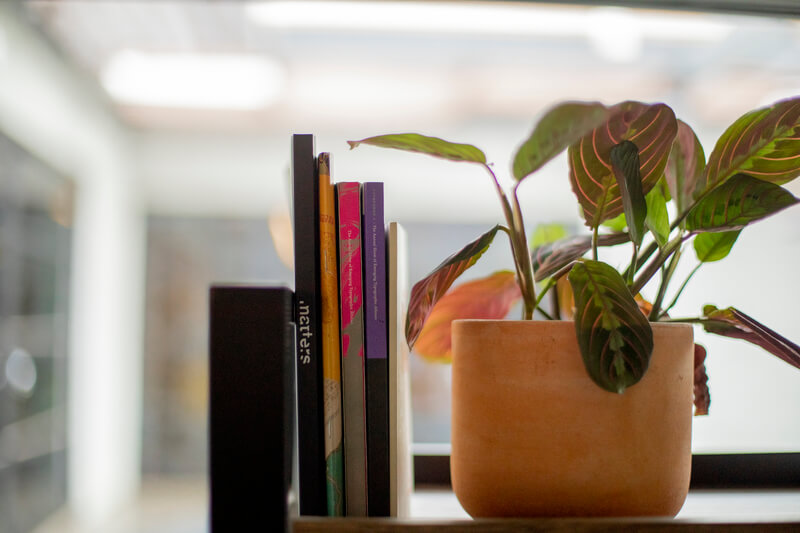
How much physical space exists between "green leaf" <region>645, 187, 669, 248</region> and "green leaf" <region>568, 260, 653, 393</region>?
0.09 meters

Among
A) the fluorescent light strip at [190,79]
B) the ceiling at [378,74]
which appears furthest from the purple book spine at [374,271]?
the fluorescent light strip at [190,79]

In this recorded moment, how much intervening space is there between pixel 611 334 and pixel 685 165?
0.78ft

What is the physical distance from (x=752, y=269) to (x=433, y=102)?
4052 mm

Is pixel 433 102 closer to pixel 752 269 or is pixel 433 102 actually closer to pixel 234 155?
pixel 234 155

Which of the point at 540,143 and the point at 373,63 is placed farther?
the point at 373,63

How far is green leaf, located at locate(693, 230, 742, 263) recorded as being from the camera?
Answer: 0.59 m

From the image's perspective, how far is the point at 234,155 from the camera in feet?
18.6

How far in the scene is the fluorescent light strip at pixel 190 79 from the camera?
392 cm

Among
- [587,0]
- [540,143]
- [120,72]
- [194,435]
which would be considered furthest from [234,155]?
[540,143]

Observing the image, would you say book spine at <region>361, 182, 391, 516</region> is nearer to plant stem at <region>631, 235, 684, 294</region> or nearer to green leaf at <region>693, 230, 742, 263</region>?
plant stem at <region>631, 235, 684, 294</region>

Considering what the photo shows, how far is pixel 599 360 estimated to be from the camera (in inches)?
16.6

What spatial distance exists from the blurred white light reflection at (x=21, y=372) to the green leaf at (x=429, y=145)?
3.10m

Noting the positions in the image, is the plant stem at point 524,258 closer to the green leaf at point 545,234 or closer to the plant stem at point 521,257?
the plant stem at point 521,257

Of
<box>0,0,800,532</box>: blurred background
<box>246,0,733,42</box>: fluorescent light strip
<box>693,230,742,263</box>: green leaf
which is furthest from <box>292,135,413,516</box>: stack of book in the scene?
<box>246,0,733,42</box>: fluorescent light strip
